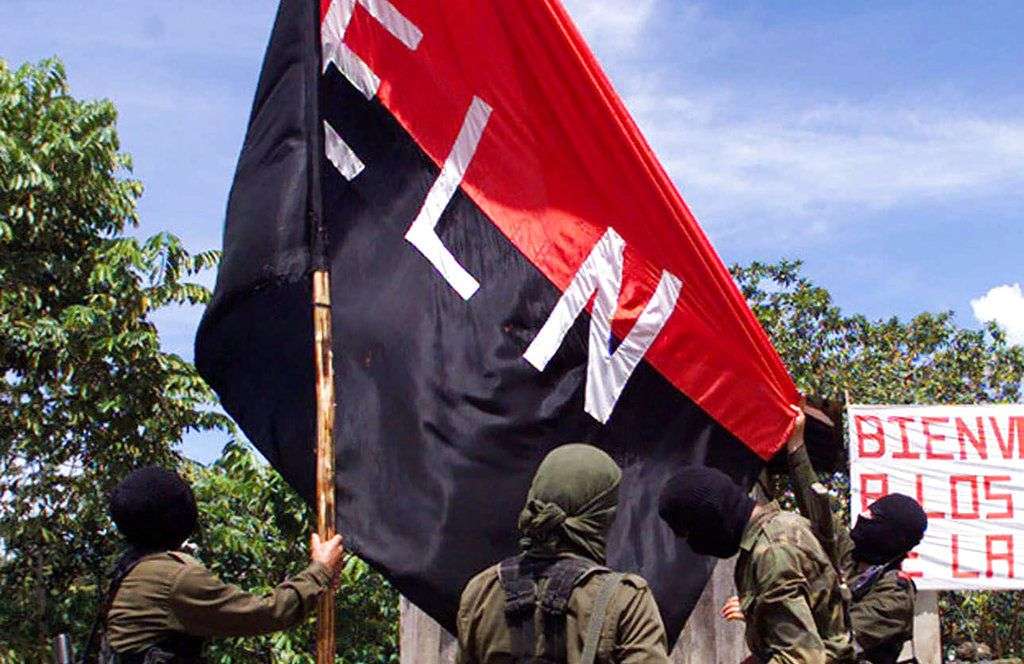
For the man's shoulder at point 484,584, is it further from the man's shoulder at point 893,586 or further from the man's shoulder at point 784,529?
the man's shoulder at point 893,586

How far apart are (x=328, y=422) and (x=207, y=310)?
74 cm

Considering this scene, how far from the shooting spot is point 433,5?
5.39 meters

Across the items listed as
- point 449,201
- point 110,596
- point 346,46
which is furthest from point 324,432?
point 346,46

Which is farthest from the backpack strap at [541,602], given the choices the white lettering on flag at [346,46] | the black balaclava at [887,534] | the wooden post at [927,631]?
the wooden post at [927,631]

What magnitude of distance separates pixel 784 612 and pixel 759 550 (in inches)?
7.9

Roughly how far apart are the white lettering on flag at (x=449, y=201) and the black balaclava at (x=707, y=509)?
3.73ft

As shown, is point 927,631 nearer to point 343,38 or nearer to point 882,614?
point 882,614

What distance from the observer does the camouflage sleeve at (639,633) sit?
357 cm

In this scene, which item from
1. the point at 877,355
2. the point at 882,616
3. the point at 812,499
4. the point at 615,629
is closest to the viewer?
the point at 615,629

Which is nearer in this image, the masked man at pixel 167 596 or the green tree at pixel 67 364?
the masked man at pixel 167 596

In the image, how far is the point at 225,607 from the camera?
4301 mm

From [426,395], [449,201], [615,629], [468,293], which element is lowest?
[615,629]

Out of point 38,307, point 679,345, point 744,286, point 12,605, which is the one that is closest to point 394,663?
point 12,605

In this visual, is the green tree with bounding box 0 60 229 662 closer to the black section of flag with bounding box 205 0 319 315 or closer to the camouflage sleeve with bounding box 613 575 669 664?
the black section of flag with bounding box 205 0 319 315
